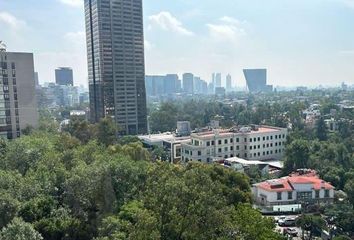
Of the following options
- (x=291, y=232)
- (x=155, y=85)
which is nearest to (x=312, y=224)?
(x=291, y=232)

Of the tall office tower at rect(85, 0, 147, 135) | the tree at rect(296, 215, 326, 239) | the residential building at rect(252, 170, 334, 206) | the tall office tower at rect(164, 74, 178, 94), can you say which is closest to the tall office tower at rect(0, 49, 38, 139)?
the tall office tower at rect(85, 0, 147, 135)

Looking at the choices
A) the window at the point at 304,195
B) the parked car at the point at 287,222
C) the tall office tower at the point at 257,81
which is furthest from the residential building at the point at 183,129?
the tall office tower at the point at 257,81

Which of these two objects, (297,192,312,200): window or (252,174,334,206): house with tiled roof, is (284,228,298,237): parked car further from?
(297,192,312,200): window

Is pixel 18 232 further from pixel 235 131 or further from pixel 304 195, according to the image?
pixel 235 131

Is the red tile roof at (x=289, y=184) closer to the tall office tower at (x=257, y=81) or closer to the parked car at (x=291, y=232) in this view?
the parked car at (x=291, y=232)

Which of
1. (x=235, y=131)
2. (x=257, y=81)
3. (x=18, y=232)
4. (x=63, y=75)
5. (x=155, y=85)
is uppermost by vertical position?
(x=63, y=75)
